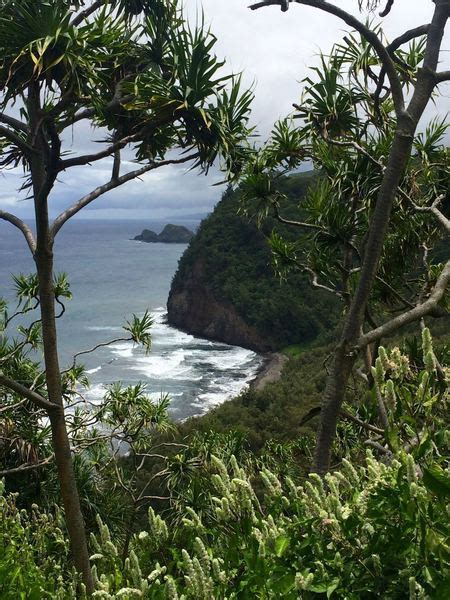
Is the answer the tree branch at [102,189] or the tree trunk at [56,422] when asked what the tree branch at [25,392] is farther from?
the tree branch at [102,189]

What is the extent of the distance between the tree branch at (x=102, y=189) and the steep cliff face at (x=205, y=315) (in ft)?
172

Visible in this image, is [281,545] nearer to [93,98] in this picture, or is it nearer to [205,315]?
[93,98]

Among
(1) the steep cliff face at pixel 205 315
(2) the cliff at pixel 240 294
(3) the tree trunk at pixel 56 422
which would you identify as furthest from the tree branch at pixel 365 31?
(1) the steep cliff face at pixel 205 315

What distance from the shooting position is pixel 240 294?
58.8 metres

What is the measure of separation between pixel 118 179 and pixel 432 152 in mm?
2480

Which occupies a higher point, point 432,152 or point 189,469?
point 432,152

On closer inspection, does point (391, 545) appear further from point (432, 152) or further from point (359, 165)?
point (432, 152)

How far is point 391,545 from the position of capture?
1.18 m

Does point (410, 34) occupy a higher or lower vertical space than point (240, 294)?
higher

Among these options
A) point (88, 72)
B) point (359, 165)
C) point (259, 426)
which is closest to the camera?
point (88, 72)

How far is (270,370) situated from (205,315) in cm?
1607

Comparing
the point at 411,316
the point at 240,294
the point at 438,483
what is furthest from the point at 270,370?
the point at 438,483

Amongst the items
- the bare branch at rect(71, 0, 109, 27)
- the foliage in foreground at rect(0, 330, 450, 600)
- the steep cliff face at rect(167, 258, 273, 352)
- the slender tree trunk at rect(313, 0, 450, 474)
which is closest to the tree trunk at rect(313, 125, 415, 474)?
the slender tree trunk at rect(313, 0, 450, 474)

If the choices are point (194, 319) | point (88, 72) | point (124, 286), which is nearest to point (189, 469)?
point (88, 72)
